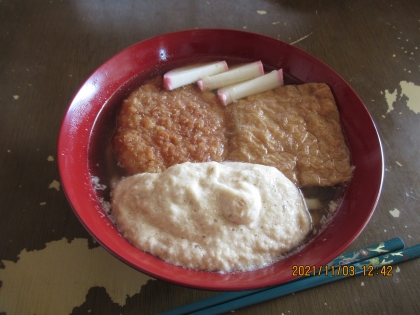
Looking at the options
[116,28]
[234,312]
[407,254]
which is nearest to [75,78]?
[116,28]

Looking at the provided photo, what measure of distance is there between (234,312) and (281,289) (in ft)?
0.65

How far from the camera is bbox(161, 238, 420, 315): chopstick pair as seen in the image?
123 centimetres

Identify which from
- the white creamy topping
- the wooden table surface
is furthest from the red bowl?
the wooden table surface

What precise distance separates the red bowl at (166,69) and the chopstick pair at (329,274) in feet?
0.41

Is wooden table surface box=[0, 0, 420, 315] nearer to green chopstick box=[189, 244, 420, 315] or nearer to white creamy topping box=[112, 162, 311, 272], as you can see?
green chopstick box=[189, 244, 420, 315]

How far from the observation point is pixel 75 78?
179 centimetres

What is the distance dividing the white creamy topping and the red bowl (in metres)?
0.05

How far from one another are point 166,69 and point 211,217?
Result: 0.90 meters

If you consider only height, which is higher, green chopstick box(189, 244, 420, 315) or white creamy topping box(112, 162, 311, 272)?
white creamy topping box(112, 162, 311, 272)

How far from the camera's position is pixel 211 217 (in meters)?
1.20

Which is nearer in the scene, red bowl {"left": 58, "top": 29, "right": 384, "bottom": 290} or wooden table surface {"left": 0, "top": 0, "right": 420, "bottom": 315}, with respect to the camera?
red bowl {"left": 58, "top": 29, "right": 384, "bottom": 290}

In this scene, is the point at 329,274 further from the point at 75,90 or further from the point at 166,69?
the point at 75,90

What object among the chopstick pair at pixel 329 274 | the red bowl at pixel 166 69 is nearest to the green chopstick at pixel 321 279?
the chopstick pair at pixel 329 274
